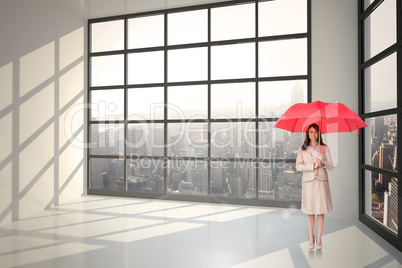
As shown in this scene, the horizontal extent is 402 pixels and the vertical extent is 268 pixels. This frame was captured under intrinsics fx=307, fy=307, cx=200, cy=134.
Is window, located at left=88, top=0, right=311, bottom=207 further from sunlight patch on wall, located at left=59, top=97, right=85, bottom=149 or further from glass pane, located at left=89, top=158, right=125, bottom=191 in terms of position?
sunlight patch on wall, located at left=59, top=97, right=85, bottom=149

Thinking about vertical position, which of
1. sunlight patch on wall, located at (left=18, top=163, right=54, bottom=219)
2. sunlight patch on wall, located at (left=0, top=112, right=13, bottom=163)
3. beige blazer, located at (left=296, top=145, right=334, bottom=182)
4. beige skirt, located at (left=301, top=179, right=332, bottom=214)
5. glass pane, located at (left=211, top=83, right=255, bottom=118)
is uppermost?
glass pane, located at (left=211, top=83, right=255, bottom=118)

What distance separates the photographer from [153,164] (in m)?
6.02

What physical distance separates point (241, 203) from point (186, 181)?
111 centimetres

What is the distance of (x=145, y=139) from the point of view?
6062mm

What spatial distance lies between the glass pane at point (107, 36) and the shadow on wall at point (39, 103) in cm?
26

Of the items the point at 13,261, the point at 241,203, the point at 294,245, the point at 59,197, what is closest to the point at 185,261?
the point at 294,245

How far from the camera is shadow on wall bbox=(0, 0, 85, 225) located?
4531 mm

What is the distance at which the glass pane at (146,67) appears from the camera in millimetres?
5949

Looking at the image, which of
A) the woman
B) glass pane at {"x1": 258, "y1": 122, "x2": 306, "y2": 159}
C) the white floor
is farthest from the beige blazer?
glass pane at {"x1": 258, "y1": 122, "x2": 306, "y2": 159}

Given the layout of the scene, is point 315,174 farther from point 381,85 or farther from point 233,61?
point 233,61

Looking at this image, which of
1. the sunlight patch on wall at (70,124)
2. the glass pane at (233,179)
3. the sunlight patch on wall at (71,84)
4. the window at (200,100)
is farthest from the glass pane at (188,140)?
the sunlight patch on wall at (71,84)

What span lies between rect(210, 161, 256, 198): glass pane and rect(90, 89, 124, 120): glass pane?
2.24 meters

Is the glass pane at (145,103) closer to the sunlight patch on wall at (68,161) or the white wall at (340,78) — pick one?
the sunlight patch on wall at (68,161)

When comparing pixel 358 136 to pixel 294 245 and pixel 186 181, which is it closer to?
pixel 294 245
